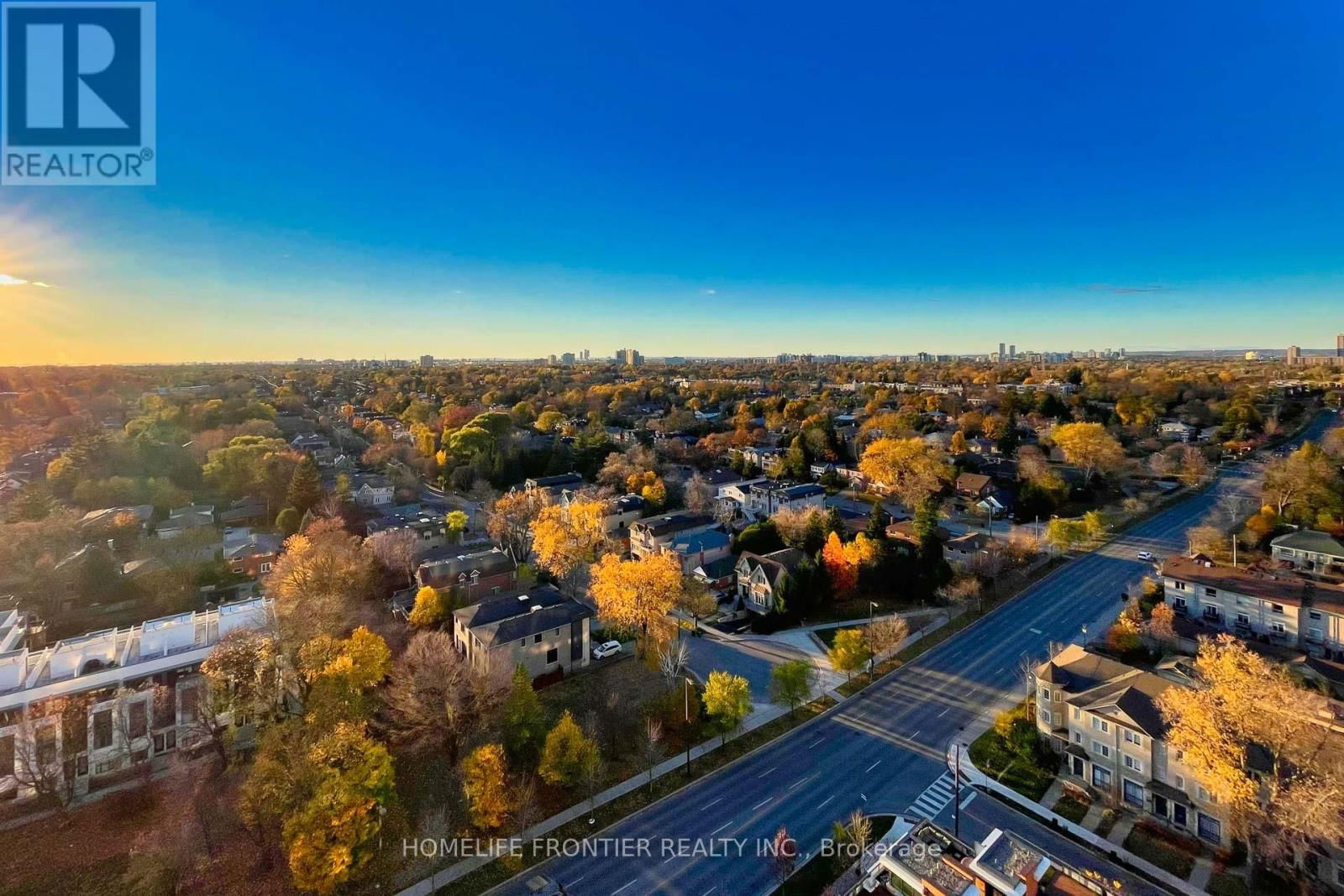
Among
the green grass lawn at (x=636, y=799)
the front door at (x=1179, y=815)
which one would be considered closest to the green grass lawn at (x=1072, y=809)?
the front door at (x=1179, y=815)

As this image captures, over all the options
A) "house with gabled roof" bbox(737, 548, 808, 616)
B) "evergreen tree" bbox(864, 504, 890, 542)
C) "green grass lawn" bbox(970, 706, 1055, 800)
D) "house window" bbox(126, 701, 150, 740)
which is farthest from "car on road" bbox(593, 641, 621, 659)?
"evergreen tree" bbox(864, 504, 890, 542)

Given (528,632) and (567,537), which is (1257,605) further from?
(567,537)

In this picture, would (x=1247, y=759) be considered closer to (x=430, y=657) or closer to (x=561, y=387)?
(x=430, y=657)

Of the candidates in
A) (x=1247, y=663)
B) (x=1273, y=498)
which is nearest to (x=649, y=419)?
(x=1273, y=498)

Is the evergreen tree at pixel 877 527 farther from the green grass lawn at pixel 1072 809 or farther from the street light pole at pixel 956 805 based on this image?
the green grass lawn at pixel 1072 809

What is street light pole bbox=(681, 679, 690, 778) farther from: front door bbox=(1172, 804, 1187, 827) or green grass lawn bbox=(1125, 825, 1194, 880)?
front door bbox=(1172, 804, 1187, 827)
